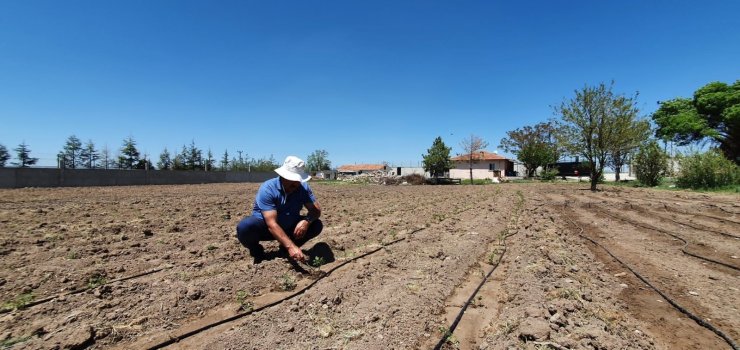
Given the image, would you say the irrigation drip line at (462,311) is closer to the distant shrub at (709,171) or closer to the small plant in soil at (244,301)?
the small plant in soil at (244,301)

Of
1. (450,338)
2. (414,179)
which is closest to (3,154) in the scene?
(414,179)

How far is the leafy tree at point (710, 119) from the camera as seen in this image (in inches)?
1119

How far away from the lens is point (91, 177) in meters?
24.2

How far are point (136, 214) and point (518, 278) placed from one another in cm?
914

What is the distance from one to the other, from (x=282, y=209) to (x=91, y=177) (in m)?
26.6

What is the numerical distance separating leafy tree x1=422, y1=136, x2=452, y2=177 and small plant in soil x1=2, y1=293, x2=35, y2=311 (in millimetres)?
42925

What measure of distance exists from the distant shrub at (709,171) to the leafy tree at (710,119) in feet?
36.9

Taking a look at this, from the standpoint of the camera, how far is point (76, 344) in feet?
7.64

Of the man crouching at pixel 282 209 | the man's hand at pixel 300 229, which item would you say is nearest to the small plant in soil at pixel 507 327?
the man crouching at pixel 282 209

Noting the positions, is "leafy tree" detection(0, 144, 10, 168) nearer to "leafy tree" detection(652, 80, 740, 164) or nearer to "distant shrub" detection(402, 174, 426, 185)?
"distant shrub" detection(402, 174, 426, 185)

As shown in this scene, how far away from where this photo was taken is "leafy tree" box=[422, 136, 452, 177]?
4462 cm

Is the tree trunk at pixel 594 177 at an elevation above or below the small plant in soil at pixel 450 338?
above

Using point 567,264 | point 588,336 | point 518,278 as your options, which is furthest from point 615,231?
point 588,336

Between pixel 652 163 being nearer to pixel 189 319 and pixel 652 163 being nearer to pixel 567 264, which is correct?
pixel 567 264
